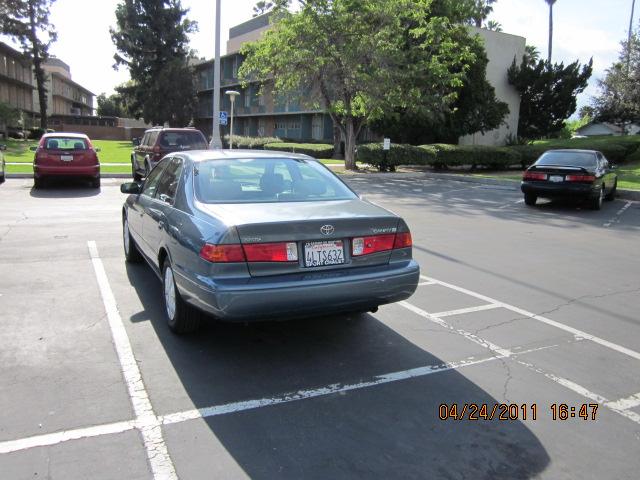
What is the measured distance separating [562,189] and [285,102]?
56.4 feet

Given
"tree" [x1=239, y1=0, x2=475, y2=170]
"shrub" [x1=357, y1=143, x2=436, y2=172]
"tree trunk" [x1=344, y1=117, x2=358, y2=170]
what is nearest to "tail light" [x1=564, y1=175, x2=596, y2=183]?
"tree" [x1=239, y1=0, x2=475, y2=170]

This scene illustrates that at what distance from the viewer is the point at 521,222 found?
1173 cm

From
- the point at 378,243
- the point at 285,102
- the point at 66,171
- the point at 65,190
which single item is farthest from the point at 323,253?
the point at 285,102

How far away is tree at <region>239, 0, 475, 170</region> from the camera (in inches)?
915

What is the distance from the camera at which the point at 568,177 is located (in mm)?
13500

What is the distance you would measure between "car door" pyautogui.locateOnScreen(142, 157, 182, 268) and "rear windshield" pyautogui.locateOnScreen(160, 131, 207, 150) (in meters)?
10.3

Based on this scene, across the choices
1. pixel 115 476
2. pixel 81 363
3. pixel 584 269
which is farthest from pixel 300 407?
pixel 584 269

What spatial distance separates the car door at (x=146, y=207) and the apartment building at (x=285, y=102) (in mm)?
20581

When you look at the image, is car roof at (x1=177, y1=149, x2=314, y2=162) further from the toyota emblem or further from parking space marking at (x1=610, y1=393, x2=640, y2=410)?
parking space marking at (x1=610, y1=393, x2=640, y2=410)

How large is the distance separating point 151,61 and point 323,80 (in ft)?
146

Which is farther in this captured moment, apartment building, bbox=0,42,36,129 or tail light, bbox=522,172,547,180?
apartment building, bbox=0,42,36,129

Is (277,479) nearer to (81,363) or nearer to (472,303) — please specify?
(81,363)

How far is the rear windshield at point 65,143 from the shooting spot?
598 inches
